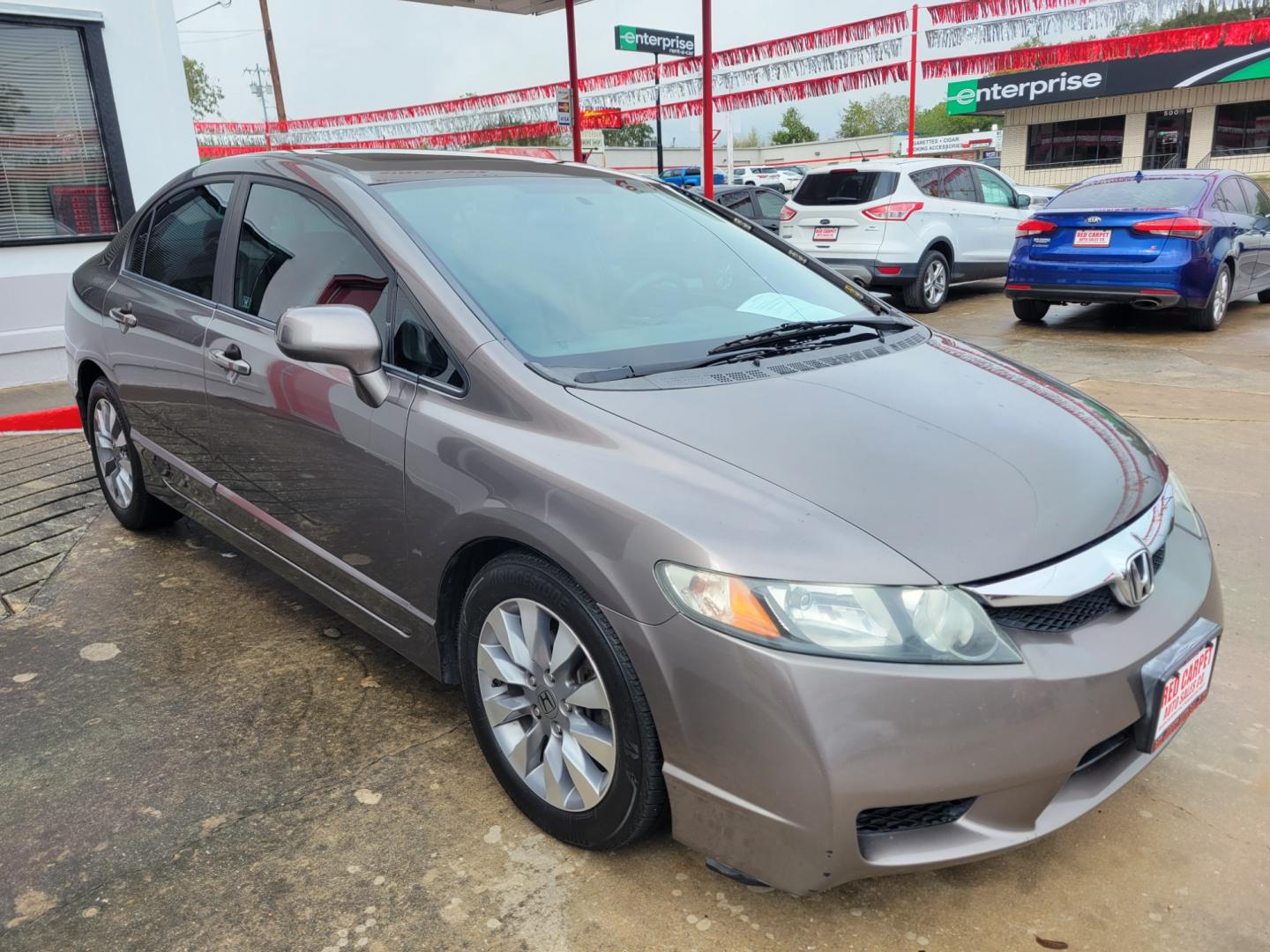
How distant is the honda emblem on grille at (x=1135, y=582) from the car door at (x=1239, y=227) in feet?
26.3

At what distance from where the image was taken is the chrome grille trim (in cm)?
185

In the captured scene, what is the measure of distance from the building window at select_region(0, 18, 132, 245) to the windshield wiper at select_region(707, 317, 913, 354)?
6702mm

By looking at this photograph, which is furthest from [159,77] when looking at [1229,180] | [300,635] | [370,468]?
[1229,180]

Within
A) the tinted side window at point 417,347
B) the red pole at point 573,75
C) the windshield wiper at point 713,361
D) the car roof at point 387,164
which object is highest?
the red pole at point 573,75

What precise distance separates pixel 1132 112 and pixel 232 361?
36229 mm

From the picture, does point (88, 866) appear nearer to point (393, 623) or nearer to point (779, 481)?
point (393, 623)

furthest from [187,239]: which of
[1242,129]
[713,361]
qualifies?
[1242,129]

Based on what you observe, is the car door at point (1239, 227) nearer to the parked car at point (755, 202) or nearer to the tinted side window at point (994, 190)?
the tinted side window at point (994, 190)

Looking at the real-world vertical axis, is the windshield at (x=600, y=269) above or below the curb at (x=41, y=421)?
above

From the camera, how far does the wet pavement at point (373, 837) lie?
208 cm

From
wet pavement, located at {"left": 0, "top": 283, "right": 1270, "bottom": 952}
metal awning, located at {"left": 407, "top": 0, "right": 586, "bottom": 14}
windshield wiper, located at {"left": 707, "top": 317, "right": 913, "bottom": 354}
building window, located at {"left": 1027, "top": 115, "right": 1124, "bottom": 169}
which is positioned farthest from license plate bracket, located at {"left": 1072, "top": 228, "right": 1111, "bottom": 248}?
building window, located at {"left": 1027, "top": 115, "right": 1124, "bottom": 169}

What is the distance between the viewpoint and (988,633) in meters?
1.82

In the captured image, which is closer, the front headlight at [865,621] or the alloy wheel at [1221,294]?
the front headlight at [865,621]

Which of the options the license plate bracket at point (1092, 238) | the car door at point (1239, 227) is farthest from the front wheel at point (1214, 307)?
the license plate bracket at point (1092, 238)
